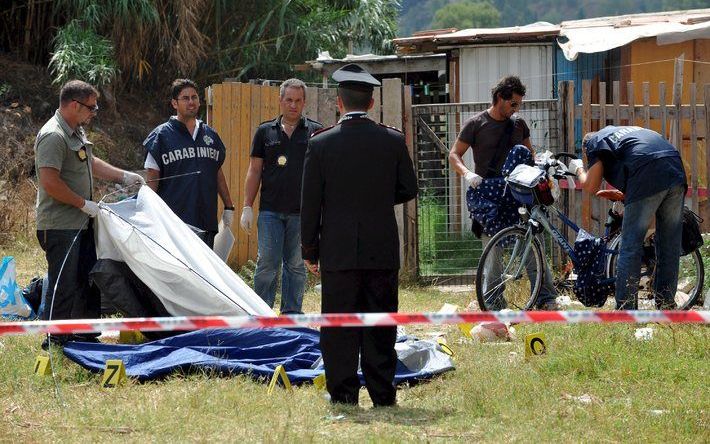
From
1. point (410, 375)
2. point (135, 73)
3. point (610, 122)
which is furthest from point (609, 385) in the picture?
point (135, 73)

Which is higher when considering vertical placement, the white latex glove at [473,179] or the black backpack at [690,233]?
the white latex glove at [473,179]

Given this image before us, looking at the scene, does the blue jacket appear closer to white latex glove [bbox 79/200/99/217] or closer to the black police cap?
white latex glove [bbox 79/200/99/217]

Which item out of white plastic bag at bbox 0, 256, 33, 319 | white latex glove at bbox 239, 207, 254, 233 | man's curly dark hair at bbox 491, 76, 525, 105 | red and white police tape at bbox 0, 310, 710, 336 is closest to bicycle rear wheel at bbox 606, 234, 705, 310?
man's curly dark hair at bbox 491, 76, 525, 105

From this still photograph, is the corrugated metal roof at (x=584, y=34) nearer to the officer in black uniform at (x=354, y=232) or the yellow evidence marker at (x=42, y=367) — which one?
the officer in black uniform at (x=354, y=232)

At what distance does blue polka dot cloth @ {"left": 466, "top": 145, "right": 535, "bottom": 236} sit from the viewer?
8.89m

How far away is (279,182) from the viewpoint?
336 inches

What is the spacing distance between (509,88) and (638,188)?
5.04ft

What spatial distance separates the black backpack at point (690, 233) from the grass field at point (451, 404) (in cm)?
118

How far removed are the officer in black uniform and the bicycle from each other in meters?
2.56

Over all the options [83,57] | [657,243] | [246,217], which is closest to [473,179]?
[657,243]

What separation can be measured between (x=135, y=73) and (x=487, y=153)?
1138cm

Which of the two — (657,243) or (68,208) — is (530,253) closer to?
(657,243)

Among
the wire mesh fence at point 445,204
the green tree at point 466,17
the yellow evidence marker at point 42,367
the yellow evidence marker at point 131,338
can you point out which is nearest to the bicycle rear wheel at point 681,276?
the wire mesh fence at point 445,204

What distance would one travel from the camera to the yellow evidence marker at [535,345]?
696 cm
